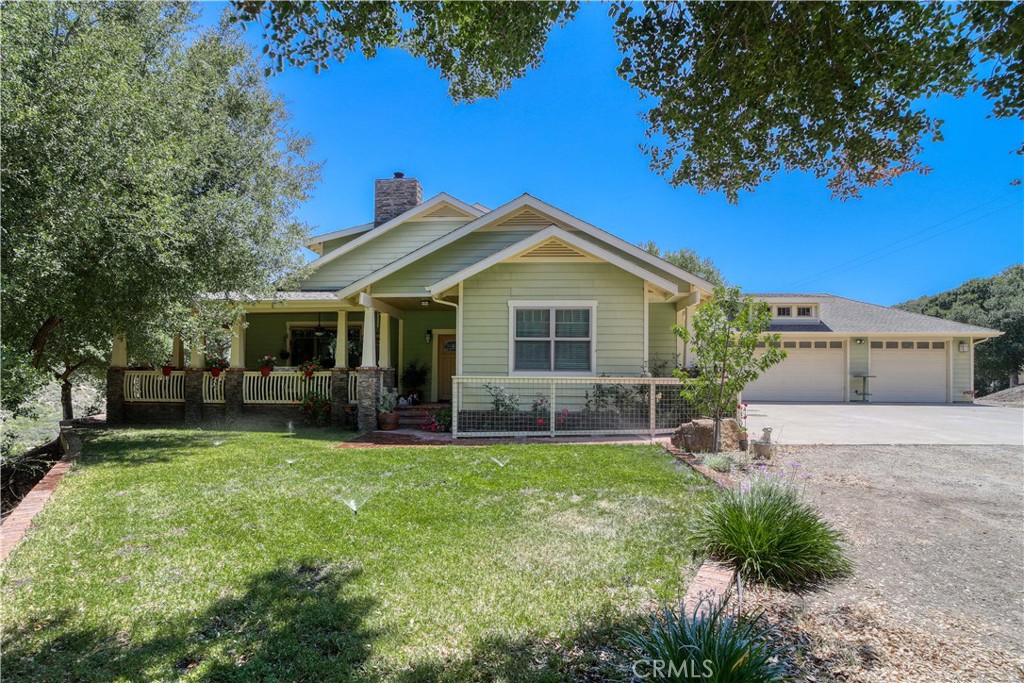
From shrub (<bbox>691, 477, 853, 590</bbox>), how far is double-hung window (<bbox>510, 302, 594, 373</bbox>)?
21.8 ft

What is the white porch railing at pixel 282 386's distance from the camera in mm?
12727

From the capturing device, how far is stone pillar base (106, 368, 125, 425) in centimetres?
1321

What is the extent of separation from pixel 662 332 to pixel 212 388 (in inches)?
486

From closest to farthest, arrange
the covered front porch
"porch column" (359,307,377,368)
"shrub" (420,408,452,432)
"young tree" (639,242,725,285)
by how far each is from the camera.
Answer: "shrub" (420,408,452,432)
"porch column" (359,307,377,368)
the covered front porch
"young tree" (639,242,725,285)

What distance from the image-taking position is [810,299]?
22562 mm

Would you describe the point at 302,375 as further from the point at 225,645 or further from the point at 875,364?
the point at 875,364

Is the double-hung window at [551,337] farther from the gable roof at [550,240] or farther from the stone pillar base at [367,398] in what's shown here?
the stone pillar base at [367,398]

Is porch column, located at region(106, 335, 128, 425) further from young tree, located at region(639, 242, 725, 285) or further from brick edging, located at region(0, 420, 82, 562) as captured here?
young tree, located at region(639, 242, 725, 285)

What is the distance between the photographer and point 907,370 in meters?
20.8

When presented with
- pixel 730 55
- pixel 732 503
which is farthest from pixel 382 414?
pixel 730 55

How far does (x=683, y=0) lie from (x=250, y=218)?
8592mm

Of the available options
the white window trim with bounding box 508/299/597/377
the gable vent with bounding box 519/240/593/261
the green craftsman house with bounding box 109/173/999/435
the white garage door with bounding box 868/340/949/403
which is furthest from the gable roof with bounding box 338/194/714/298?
the white garage door with bounding box 868/340/949/403

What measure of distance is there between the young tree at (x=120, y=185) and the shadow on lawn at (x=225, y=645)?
348 centimetres

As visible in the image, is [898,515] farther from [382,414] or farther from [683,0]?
[382,414]
